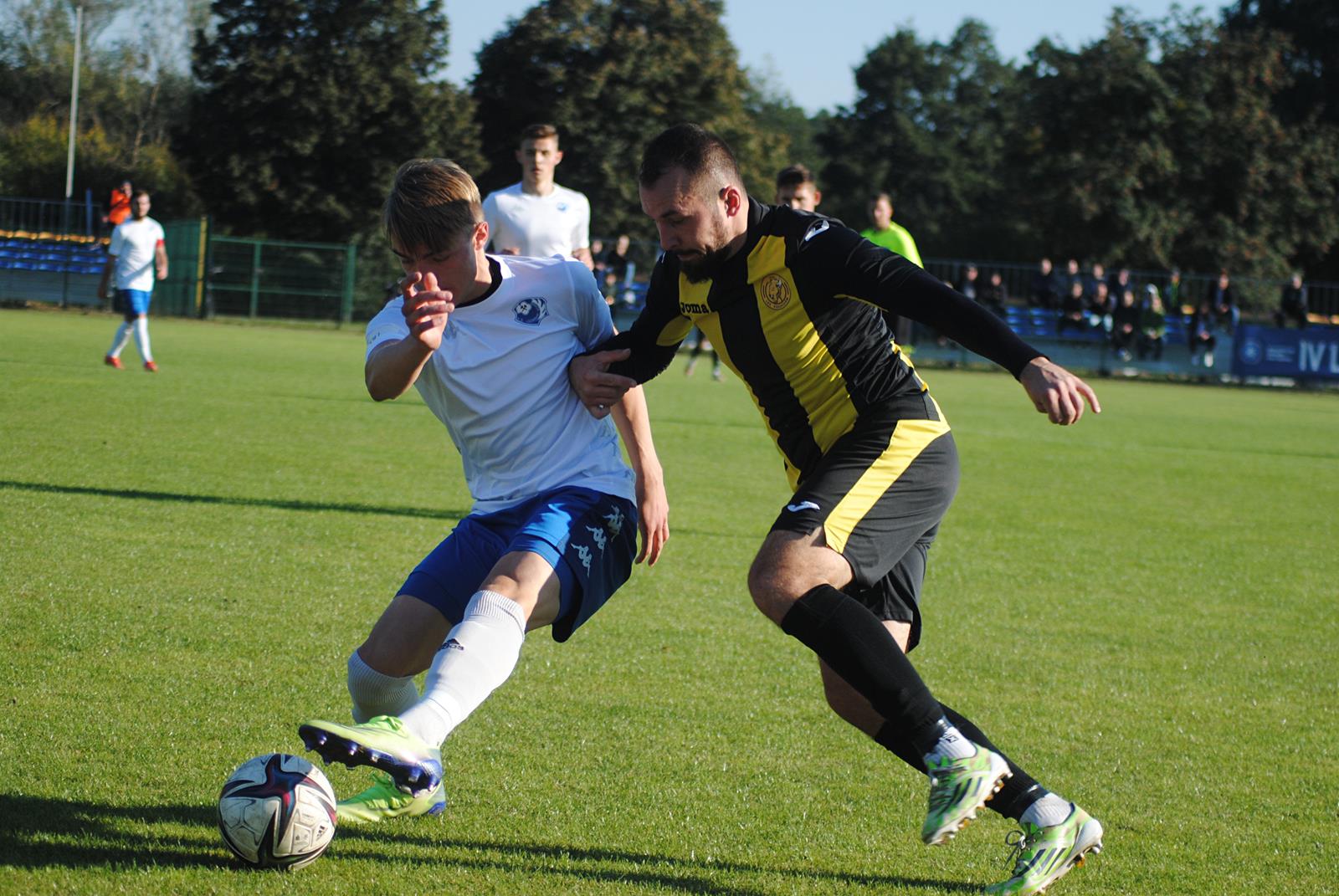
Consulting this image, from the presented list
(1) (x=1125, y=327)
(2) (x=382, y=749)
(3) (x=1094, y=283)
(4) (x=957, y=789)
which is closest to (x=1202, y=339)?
(1) (x=1125, y=327)

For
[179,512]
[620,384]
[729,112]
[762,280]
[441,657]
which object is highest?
[729,112]

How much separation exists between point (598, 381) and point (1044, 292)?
96.2 ft

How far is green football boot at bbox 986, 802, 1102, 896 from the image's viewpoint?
3162 millimetres

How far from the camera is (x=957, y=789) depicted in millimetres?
3008

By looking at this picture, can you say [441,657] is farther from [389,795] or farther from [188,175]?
[188,175]

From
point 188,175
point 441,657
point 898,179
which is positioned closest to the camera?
point 441,657

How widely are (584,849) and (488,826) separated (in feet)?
0.92

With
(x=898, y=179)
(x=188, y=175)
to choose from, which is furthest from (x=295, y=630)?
(x=898, y=179)

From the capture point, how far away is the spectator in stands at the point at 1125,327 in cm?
3067

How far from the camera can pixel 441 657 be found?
9.91ft

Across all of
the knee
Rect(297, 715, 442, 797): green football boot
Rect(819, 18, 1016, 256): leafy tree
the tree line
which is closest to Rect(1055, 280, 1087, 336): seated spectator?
the tree line

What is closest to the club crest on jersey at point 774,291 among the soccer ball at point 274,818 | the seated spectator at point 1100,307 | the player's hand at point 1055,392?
the player's hand at point 1055,392

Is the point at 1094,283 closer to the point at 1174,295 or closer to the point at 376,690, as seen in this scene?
the point at 1174,295

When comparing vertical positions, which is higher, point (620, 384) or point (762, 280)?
point (762, 280)
